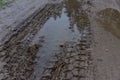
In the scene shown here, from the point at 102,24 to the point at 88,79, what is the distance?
353cm

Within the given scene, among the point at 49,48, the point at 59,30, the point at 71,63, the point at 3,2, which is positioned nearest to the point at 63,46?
the point at 49,48

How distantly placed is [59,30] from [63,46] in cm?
113

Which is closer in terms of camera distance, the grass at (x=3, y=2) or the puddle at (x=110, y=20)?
the puddle at (x=110, y=20)

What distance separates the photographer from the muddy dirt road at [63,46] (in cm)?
504

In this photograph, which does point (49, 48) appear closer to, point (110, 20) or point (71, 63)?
point (71, 63)

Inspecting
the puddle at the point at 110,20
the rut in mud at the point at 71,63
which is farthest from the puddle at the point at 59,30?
the puddle at the point at 110,20

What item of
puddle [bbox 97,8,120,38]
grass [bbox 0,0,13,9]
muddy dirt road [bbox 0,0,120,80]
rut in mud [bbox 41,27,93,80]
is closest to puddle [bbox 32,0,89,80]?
muddy dirt road [bbox 0,0,120,80]

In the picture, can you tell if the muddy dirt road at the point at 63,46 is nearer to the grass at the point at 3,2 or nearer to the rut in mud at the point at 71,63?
the rut in mud at the point at 71,63

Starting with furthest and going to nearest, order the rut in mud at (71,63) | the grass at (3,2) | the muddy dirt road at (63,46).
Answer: the grass at (3,2)
the muddy dirt road at (63,46)
the rut in mud at (71,63)

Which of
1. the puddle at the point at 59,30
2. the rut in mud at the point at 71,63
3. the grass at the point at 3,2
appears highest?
the grass at the point at 3,2

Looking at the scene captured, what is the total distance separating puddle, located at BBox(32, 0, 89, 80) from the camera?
5734 millimetres

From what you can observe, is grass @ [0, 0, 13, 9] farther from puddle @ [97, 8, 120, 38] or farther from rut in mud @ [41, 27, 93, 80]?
rut in mud @ [41, 27, 93, 80]

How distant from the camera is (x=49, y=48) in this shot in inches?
241

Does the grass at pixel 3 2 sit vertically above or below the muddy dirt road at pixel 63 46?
above
